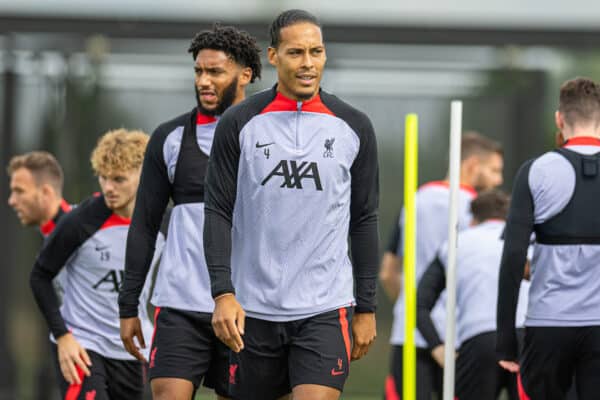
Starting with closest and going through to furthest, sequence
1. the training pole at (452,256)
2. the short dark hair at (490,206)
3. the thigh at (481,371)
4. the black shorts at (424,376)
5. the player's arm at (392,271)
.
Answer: the training pole at (452,256), the thigh at (481,371), the short dark hair at (490,206), the black shorts at (424,376), the player's arm at (392,271)

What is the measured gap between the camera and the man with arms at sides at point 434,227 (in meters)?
7.97

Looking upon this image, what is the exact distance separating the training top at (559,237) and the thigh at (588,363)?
0.05 meters

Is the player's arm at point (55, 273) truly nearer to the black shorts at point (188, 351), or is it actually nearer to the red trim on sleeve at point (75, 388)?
the red trim on sleeve at point (75, 388)

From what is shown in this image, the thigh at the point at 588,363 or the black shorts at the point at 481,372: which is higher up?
the thigh at the point at 588,363

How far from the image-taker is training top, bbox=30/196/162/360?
6.30m

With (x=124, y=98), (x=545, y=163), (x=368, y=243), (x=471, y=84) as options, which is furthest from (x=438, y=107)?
(x=368, y=243)

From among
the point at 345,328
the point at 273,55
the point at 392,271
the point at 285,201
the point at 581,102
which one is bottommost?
the point at 392,271

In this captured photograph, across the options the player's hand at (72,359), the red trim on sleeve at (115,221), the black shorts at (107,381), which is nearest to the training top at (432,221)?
→ the black shorts at (107,381)

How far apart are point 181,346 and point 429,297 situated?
85.3 inches

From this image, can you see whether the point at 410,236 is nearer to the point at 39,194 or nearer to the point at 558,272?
the point at 558,272

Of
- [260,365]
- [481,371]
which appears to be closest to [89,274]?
[260,365]

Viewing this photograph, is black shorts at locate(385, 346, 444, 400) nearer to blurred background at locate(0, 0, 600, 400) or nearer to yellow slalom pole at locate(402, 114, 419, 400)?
yellow slalom pole at locate(402, 114, 419, 400)

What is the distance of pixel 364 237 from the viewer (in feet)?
16.4

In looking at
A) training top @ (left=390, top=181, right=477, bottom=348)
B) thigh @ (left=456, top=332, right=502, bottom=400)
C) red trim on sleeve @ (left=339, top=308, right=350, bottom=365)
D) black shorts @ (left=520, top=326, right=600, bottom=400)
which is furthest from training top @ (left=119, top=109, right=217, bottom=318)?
training top @ (left=390, top=181, right=477, bottom=348)
